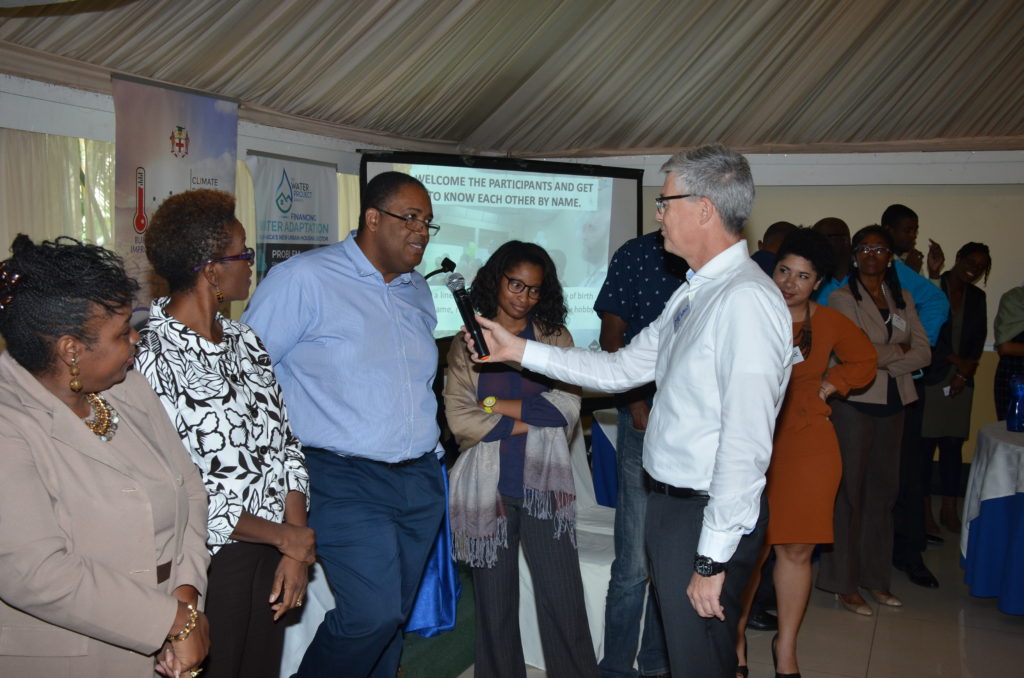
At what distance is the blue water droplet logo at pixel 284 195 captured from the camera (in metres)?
5.34

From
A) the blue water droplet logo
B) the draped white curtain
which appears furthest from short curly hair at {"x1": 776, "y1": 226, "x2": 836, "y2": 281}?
the blue water droplet logo

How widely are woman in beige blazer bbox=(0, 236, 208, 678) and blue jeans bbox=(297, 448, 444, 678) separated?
2.61 ft

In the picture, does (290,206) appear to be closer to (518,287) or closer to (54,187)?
(54,187)

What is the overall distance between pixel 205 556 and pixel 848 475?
3.28 metres

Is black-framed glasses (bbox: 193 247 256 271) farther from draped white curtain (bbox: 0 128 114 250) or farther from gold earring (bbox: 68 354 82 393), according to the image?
draped white curtain (bbox: 0 128 114 250)

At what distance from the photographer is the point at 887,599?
4.54m

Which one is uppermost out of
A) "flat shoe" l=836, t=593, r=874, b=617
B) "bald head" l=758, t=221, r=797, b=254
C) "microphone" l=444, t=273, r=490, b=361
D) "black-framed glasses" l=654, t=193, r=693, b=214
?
"bald head" l=758, t=221, r=797, b=254

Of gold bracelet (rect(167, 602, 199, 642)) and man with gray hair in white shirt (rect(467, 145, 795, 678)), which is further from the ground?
man with gray hair in white shirt (rect(467, 145, 795, 678))

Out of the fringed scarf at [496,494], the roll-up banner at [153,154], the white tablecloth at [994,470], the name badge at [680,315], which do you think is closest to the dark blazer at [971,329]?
the white tablecloth at [994,470]

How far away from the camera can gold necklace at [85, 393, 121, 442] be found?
1837 mm

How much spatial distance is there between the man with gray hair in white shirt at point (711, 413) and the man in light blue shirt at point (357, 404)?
88cm

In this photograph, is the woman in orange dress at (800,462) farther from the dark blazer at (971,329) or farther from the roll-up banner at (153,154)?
the roll-up banner at (153,154)

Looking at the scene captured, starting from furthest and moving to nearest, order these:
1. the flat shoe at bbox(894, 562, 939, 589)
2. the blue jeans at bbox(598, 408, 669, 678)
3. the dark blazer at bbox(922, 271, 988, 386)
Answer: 1. the dark blazer at bbox(922, 271, 988, 386)
2. the flat shoe at bbox(894, 562, 939, 589)
3. the blue jeans at bbox(598, 408, 669, 678)

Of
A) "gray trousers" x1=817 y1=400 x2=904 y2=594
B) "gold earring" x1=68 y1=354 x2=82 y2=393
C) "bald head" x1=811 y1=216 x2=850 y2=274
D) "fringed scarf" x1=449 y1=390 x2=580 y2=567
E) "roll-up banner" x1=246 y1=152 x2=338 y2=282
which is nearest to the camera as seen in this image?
"gold earring" x1=68 y1=354 x2=82 y2=393
